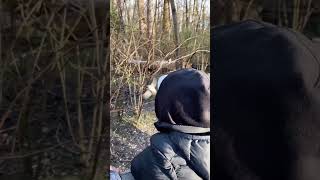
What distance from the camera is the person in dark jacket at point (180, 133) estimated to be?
10.6 feet

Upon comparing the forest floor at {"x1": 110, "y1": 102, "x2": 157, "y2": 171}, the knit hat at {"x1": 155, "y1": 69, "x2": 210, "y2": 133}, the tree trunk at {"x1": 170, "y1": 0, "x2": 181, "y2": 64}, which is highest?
the tree trunk at {"x1": 170, "y1": 0, "x2": 181, "y2": 64}

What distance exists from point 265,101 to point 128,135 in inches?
34.0

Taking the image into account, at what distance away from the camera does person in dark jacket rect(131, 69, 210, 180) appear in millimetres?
3246

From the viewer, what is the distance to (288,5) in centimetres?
310

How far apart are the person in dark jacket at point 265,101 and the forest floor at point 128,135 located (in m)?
0.43

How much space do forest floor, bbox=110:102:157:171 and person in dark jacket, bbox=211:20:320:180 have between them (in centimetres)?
43

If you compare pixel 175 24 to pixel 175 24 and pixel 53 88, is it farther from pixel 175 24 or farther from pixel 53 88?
pixel 53 88

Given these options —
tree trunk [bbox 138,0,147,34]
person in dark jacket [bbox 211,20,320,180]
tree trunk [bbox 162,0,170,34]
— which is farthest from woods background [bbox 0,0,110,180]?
person in dark jacket [bbox 211,20,320,180]

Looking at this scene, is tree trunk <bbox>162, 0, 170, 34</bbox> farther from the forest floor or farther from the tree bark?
the forest floor

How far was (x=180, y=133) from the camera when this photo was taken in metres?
3.30

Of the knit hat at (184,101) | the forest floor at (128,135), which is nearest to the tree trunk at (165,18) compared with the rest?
the knit hat at (184,101)

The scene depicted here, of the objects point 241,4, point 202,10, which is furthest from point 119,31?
point 241,4

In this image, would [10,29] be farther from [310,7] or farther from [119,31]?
[310,7]

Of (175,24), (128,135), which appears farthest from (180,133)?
(175,24)
